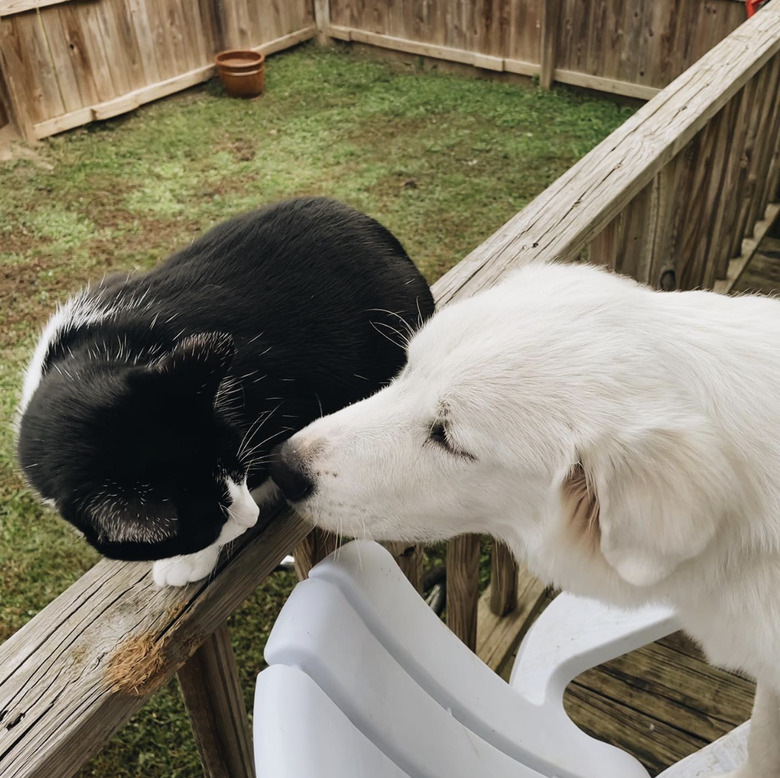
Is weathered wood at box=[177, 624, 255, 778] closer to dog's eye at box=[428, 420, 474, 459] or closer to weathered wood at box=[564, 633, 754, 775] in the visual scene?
dog's eye at box=[428, 420, 474, 459]

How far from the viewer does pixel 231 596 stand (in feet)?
3.91

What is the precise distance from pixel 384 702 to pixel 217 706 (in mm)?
450

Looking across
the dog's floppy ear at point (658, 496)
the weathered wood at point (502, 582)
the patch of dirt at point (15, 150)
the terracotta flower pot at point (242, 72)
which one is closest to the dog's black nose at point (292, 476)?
the dog's floppy ear at point (658, 496)

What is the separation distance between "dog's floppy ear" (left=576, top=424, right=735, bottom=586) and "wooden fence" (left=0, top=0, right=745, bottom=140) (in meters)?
7.12

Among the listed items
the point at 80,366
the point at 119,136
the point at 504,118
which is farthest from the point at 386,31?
the point at 80,366

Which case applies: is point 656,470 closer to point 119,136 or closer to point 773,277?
point 773,277

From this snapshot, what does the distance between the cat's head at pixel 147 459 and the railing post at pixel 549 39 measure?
770cm

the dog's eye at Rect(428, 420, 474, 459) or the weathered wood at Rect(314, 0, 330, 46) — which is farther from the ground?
the dog's eye at Rect(428, 420, 474, 459)

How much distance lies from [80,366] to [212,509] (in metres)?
0.44

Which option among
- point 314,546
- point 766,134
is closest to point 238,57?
point 766,134

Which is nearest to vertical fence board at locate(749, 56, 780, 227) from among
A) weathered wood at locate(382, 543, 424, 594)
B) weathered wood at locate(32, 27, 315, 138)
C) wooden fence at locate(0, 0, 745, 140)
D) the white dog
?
the white dog

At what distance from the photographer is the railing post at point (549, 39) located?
7.68 metres

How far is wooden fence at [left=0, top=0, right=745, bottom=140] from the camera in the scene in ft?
22.4

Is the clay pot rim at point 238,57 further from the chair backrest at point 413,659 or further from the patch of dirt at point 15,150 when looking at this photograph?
the chair backrest at point 413,659
